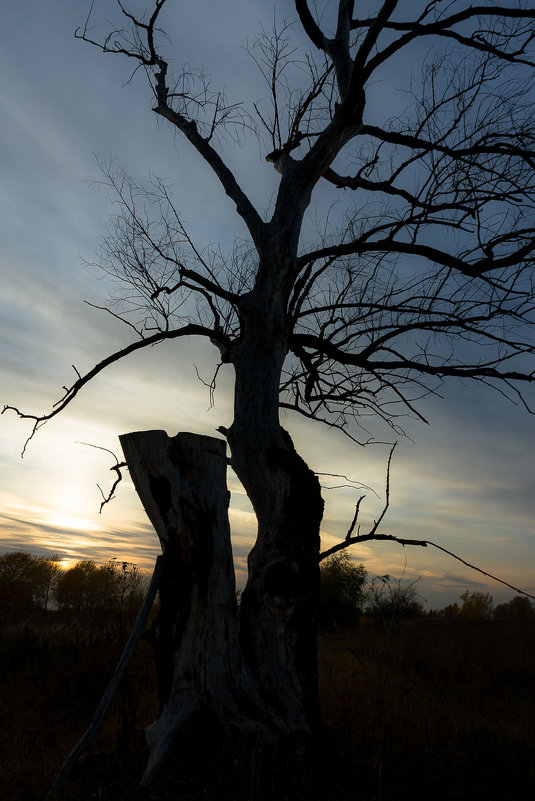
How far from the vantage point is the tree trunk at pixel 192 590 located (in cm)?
349

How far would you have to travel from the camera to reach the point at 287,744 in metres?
3.51

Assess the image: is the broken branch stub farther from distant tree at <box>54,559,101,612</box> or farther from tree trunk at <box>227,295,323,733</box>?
distant tree at <box>54,559,101,612</box>

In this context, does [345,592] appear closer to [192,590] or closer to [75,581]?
[192,590]

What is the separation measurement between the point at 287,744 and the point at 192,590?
4.01 feet

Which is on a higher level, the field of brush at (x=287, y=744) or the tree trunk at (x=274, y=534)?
the tree trunk at (x=274, y=534)

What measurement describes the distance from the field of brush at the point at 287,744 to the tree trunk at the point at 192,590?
214mm

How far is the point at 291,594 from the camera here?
12.7 feet

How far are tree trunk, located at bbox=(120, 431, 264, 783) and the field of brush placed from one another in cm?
21

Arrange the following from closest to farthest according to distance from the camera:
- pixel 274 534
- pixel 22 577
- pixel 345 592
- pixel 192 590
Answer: pixel 192 590
pixel 274 534
pixel 345 592
pixel 22 577

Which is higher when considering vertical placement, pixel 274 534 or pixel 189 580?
pixel 274 534

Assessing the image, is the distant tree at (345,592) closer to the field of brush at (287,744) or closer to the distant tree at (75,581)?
the field of brush at (287,744)

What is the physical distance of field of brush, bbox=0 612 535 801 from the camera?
323 centimetres

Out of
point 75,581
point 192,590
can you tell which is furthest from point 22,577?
point 192,590

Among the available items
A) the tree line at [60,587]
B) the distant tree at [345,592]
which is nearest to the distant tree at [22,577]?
the tree line at [60,587]
